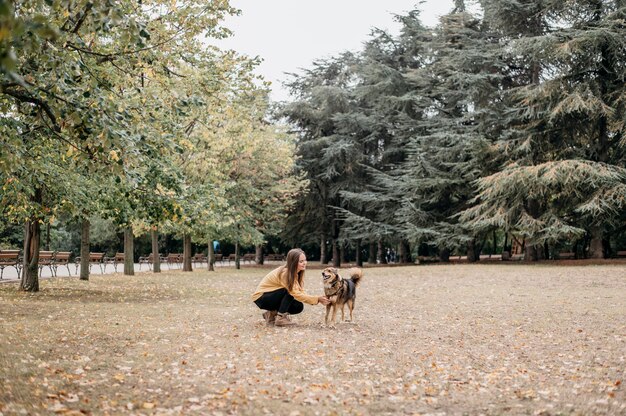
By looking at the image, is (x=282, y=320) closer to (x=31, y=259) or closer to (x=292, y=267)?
(x=292, y=267)

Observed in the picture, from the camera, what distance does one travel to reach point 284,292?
30.9 ft

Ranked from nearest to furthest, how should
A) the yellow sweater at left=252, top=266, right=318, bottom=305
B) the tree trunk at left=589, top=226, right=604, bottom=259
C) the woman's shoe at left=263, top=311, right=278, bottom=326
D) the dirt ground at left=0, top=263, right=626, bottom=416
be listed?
the dirt ground at left=0, top=263, right=626, bottom=416 < the yellow sweater at left=252, top=266, right=318, bottom=305 < the woman's shoe at left=263, top=311, right=278, bottom=326 < the tree trunk at left=589, top=226, right=604, bottom=259

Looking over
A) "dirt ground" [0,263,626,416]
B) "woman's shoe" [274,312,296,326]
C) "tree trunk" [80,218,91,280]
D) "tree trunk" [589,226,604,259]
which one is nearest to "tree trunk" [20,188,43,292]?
"dirt ground" [0,263,626,416]

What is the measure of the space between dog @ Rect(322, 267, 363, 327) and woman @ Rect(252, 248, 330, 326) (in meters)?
0.28

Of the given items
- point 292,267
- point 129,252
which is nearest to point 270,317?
point 292,267

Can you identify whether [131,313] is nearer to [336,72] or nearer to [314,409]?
[314,409]

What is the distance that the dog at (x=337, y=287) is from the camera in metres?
9.12

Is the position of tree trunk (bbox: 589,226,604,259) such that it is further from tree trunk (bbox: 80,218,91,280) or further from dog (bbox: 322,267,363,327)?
tree trunk (bbox: 80,218,91,280)

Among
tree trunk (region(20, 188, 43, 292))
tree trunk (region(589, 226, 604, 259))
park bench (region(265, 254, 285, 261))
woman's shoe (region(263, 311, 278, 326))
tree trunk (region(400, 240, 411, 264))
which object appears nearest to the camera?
woman's shoe (region(263, 311, 278, 326))

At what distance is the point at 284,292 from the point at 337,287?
35.9 inches

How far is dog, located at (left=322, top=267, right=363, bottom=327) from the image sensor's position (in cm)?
912

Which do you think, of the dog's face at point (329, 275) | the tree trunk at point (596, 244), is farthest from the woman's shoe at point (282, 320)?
the tree trunk at point (596, 244)

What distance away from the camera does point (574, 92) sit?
24359 millimetres

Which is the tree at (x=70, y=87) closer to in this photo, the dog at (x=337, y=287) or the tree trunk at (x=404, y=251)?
the dog at (x=337, y=287)
